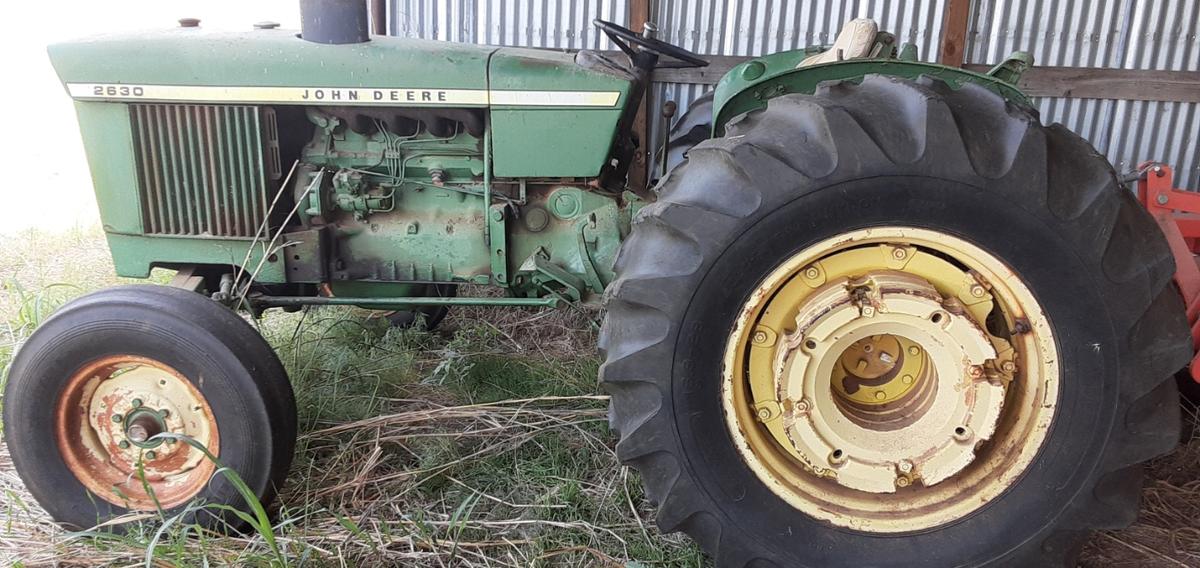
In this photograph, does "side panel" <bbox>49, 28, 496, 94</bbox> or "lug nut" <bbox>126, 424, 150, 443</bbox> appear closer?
"lug nut" <bbox>126, 424, 150, 443</bbox>

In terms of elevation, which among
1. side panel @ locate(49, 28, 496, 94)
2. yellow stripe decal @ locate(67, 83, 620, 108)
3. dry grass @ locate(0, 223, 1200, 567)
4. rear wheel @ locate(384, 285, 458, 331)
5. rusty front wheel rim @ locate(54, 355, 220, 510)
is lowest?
rear wheel @ locate(384, 285, 458, 331)

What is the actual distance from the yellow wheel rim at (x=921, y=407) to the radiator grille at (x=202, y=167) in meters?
1.69

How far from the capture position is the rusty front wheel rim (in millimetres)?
2238

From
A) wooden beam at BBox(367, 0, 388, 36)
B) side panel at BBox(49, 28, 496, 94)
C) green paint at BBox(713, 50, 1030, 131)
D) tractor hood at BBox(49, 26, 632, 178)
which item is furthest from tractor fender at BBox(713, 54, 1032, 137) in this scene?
wooden beam at BBox(367, 0, 388, 36)

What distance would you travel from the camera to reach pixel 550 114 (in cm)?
260

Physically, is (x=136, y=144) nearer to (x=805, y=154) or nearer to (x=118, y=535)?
(x=118, y=535)

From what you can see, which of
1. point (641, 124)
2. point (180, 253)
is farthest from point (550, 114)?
point (641, 124)

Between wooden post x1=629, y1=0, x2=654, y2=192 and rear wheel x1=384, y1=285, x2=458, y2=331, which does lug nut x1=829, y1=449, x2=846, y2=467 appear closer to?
rear wheel x1=384, y1=285, x2=458, y2=331

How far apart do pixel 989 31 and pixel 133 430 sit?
459 centimetres

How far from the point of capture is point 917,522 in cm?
197

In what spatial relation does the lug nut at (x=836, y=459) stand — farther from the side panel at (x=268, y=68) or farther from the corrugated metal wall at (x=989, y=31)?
the corrugated metal wall at (x=989, y=31)

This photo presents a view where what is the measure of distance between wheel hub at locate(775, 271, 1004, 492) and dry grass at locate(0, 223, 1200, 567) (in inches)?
19.8

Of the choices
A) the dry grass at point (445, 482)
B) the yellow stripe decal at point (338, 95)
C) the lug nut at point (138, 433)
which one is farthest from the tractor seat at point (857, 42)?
the lug nut at point (138, 433)

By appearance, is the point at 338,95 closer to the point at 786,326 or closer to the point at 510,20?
the point at 786,326
